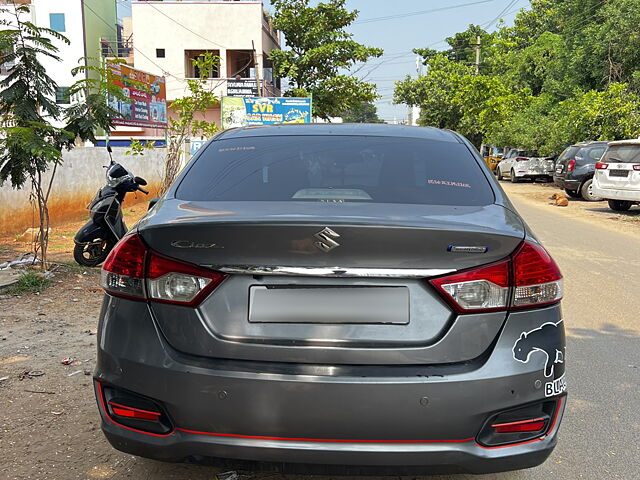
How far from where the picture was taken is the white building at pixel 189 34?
36906mm

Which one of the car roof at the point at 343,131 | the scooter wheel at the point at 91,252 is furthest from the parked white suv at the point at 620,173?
the car roof at the point at 343,131

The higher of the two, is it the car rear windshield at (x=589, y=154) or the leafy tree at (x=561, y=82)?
the leafy tree at (x=561, y=82)

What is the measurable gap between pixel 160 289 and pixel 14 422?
1.78 m

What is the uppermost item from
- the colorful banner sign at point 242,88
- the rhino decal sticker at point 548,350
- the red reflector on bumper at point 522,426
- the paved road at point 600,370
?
the colorful banner sign at point 242,88

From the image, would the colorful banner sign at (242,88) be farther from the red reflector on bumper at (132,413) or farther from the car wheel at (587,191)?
the red reflector on bumper at (132,413)

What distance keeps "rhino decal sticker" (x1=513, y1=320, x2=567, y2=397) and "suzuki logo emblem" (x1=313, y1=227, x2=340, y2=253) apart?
74cm

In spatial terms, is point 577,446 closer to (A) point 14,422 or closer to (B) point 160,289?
(B) point 160,289

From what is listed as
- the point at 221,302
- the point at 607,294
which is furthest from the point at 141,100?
the point at 221,302

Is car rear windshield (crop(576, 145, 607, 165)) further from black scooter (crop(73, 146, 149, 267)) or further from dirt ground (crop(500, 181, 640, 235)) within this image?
black scooter (crop(73, 146, 149, 267))

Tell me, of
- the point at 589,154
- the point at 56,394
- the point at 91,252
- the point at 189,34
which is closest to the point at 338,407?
the point at 56,394

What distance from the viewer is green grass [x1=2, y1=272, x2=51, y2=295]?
20.3 feet

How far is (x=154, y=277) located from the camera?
2.25 metres

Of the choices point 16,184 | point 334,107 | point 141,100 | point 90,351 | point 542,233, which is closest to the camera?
point 90,351

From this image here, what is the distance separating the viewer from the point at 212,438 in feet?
7.16
